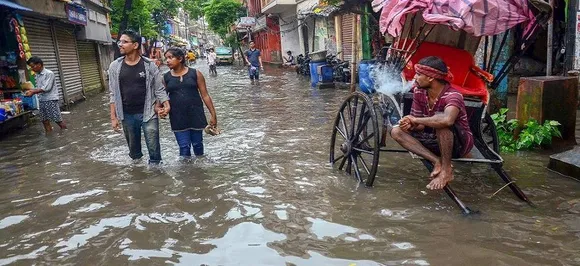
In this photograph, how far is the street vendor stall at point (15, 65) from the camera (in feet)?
32.9

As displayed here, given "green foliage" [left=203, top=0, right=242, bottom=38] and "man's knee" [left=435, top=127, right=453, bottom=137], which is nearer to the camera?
"man's knee" [left=435, top=127, right=453, bottom=137]

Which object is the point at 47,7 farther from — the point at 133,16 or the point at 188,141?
the point at 133,16

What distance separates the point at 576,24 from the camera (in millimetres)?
7992

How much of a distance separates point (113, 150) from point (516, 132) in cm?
568

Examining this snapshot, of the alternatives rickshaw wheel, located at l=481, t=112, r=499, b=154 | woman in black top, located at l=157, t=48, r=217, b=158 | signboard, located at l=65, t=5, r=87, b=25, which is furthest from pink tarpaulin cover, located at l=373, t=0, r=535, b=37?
signboard, located at l=65, t=5, r=87, b=25

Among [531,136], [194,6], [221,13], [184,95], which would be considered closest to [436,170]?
[531,136]

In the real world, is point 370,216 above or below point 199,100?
below

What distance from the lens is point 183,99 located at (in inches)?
218

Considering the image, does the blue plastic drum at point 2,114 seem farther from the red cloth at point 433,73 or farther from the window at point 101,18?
the window at point 101,18

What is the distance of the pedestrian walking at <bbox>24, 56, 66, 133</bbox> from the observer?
331 inches

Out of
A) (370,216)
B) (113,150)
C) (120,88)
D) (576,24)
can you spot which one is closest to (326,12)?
(576,24)

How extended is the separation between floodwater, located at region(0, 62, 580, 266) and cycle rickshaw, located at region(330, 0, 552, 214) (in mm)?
301

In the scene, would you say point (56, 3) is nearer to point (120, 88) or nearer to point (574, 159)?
point (120, 88)

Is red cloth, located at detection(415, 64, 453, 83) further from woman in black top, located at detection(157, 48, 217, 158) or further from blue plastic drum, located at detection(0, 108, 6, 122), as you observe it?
blue plastic drum, located at detection(0, 108, 6, 122)
